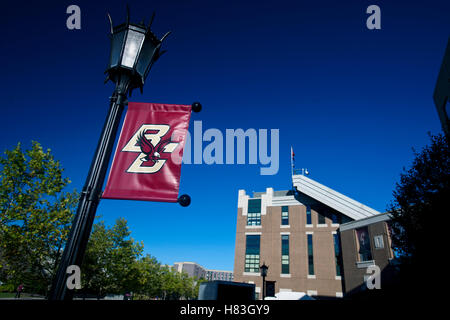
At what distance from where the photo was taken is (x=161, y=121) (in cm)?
329

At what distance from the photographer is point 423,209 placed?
39.0 ft

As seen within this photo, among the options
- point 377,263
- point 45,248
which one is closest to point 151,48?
point 45,248

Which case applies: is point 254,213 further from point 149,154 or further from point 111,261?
point 149,154

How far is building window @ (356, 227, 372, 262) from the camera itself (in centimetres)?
2288

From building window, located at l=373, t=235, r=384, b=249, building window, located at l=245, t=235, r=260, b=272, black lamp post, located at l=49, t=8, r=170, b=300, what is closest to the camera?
black lamp post, located at l=49, t=8, r=170, b=300

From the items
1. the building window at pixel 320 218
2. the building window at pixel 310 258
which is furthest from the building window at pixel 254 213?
the building window at pixel 320 218

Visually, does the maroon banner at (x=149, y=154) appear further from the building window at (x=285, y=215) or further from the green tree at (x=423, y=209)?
the building window at (x=285, y=215)

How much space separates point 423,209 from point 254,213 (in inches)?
1035

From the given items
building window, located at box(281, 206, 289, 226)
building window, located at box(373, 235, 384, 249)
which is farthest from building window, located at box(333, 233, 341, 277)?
building window, located at box(373, 235, 384, 249)

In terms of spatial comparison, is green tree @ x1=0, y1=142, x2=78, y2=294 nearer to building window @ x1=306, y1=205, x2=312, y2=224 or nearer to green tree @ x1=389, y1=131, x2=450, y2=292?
green tree @ x1=389, y1=131, x2=450, y2=292

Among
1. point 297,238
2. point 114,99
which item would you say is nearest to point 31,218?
point 114,99

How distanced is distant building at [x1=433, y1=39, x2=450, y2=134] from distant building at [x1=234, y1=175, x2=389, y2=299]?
11017 millimetres

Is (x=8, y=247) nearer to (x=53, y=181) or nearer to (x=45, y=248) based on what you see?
(x=45, y=248)

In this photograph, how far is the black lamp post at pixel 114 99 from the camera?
2.34m
